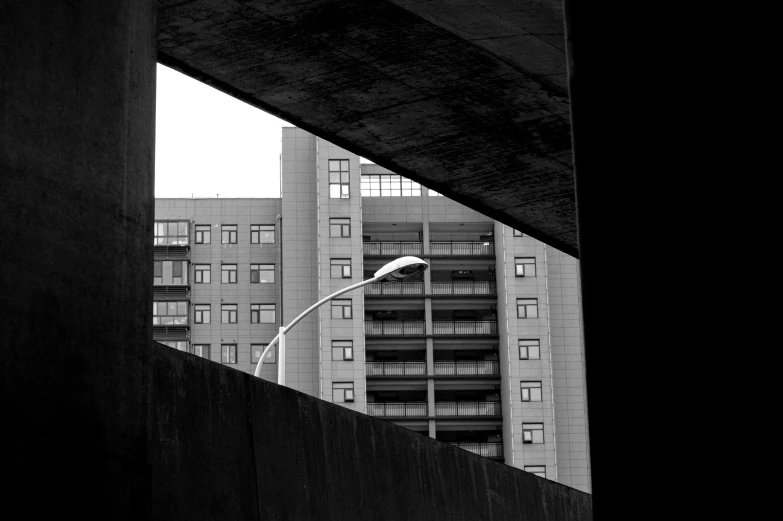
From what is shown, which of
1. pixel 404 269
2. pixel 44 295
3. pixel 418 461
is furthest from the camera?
pixel 404 269

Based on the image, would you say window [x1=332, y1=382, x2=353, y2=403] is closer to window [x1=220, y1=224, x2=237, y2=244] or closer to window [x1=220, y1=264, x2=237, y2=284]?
window [x1=220, y1=264, x2=237, y2=284]

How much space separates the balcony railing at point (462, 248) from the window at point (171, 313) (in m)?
17.4

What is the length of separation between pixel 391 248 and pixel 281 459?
76.2 m

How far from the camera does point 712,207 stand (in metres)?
4.21

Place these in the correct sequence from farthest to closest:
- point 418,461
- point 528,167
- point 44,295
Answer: point 528,167 < point 418,461 < point 44,295

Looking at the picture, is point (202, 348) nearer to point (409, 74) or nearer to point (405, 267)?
point (405, 267)

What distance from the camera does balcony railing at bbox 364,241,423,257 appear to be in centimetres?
8469

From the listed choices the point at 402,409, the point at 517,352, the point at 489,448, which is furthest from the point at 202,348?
the point at 517,352

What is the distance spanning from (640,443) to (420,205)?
82.1 metres

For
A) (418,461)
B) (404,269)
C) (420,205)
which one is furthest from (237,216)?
(418,461)

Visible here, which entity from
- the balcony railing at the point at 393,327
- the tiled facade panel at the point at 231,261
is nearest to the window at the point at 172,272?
the tiled facade panel at the point at 231,261

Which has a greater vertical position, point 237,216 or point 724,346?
point 237,216

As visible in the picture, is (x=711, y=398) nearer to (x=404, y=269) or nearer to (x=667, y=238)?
Answer: (x=667, y=238)

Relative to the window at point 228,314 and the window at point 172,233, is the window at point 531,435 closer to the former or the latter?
the window at point 228,314
